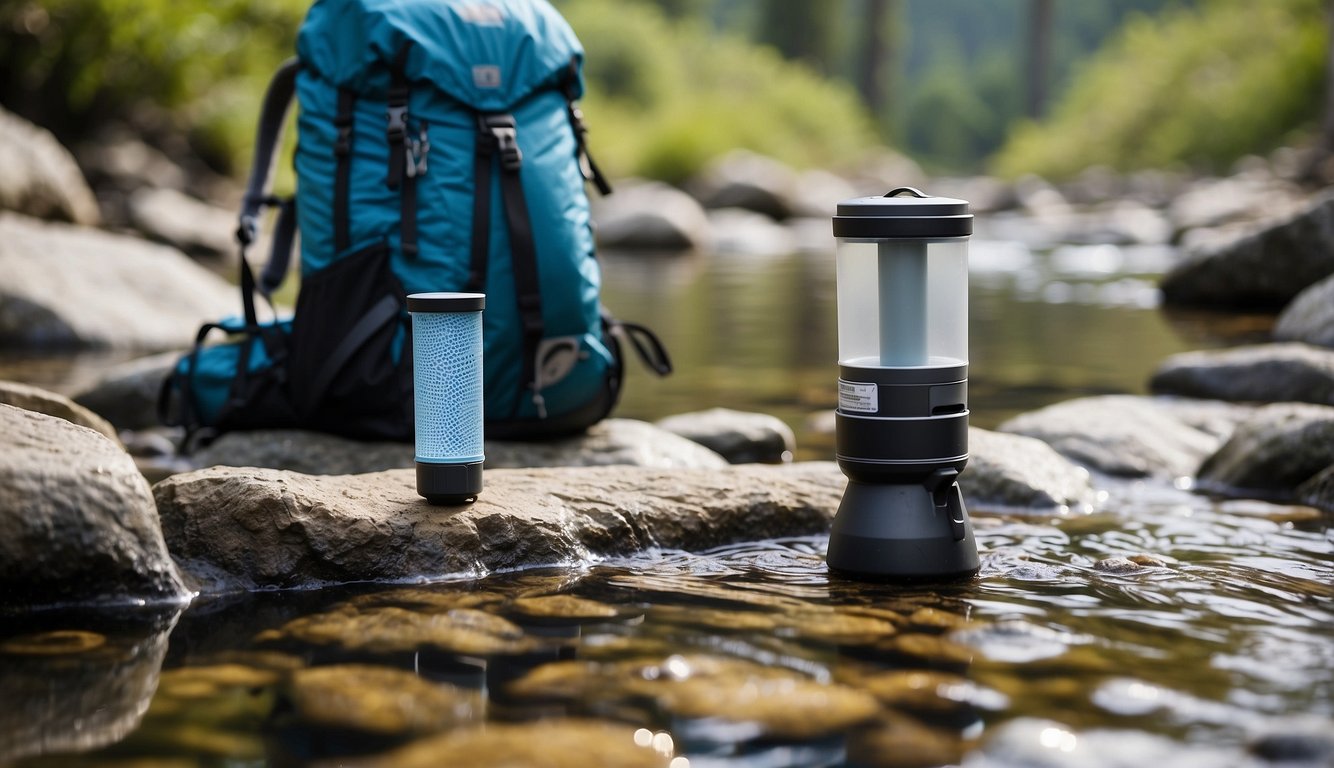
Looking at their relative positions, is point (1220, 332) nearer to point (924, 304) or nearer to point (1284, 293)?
point (1284, 293)

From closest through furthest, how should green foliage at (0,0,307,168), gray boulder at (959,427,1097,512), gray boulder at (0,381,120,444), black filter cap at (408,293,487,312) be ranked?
black filter cap at (408,293,487,312) < gray boulder at (0,381,120,444) < gray boulder at (959,427,1097,512) < green foliage at (0,0,307,168)

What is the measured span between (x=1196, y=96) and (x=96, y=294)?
2613 centimetres

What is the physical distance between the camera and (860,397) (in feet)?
10.6

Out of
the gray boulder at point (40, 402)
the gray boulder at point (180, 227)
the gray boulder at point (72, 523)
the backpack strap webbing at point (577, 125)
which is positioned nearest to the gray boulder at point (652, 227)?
the gray boulder at point (180, 227)

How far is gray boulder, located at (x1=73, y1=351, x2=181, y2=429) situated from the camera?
18.4 feet

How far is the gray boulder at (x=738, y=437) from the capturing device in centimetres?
512

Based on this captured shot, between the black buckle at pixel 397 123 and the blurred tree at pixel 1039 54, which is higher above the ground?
the blurred tree at pixel 1039 54

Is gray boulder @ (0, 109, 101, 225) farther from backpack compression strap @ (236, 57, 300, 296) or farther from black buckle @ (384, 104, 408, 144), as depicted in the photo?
black buckle @ (384, 104, 408, 144)

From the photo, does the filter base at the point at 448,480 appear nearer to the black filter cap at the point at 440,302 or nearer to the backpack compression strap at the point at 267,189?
the black filter cap at the point at 440,302

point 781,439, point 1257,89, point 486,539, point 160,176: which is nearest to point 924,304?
point 486,539

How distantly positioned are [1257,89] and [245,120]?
1845 cm

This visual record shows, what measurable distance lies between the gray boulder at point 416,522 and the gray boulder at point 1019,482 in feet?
2.64

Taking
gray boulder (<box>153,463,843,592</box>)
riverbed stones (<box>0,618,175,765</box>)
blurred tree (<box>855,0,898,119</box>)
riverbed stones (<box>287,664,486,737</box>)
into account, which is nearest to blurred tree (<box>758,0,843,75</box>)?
blurred tree (<box>855,0,898,119</box>)

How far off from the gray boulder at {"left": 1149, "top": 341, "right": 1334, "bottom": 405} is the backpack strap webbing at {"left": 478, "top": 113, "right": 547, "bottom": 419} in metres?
3.27
